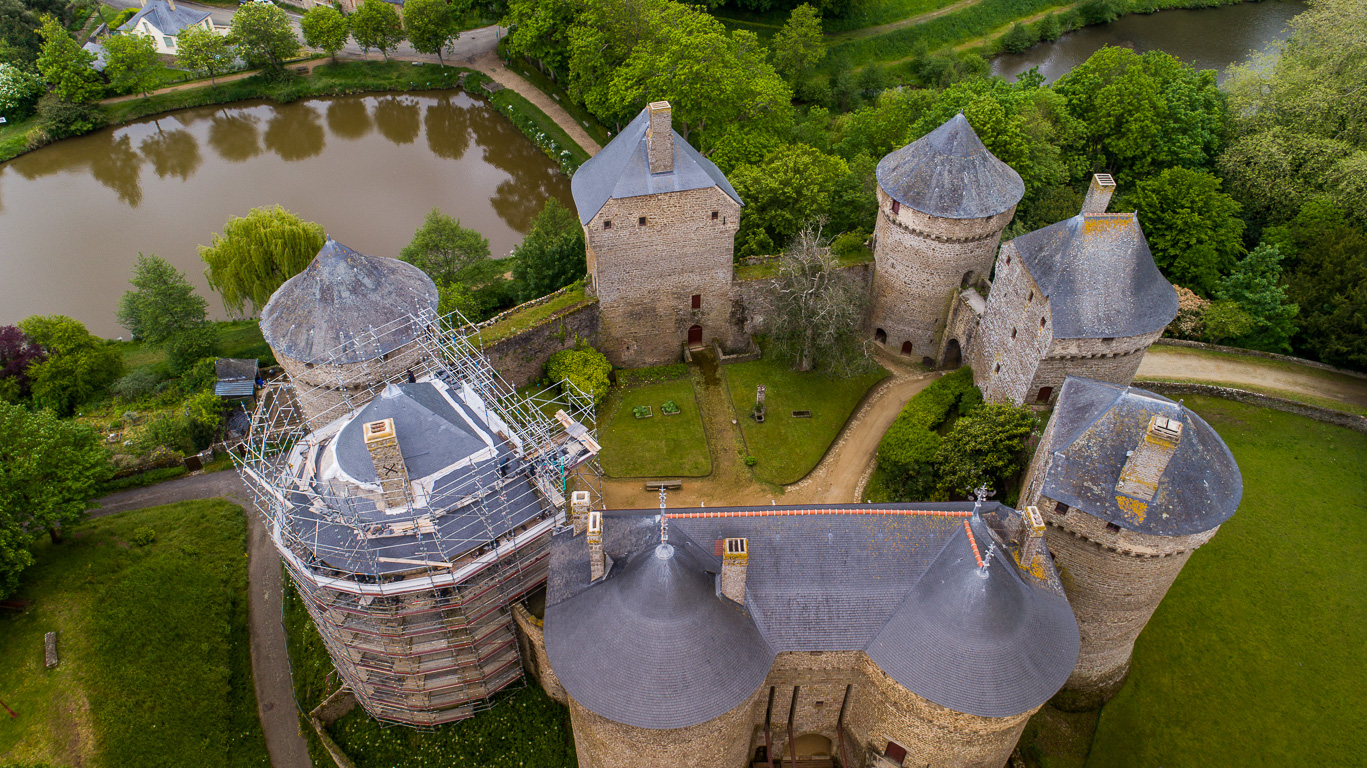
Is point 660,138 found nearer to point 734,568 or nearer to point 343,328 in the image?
point 343,328

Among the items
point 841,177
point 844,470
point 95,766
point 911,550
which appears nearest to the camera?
point 911,550

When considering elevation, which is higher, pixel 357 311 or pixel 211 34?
pixel 211 34

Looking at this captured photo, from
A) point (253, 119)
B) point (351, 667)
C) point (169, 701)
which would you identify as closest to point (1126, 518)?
point (351, 667)

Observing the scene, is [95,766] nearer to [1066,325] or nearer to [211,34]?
[1066,325]

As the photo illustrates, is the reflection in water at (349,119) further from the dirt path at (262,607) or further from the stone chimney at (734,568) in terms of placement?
the stone chimney at (734,568)

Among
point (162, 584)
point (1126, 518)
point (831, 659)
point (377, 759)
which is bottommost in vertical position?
point (377, 759)

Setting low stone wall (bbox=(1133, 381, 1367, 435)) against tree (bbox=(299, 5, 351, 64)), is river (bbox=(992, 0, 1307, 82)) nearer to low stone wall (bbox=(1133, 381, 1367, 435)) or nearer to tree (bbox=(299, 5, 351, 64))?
→ low stone wall (bbox=(1133, 381, 1367, 435))

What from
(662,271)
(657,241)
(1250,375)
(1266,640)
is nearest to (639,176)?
(657,241)

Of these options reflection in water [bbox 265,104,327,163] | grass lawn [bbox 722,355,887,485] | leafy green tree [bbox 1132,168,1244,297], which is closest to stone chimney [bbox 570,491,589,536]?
grass lawn [bbox 722,355,887,485]
